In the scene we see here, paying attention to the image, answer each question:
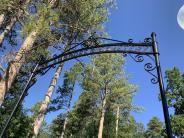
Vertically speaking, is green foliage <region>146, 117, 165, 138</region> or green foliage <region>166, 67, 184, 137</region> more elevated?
green foliage <region>146, 117, 165, 138</region>

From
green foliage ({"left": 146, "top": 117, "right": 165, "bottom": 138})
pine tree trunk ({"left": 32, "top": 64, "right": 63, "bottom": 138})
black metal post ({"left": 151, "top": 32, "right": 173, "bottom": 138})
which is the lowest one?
black metal post ({"left": 151, "top": 32, "right": 173, "bottom": 138})

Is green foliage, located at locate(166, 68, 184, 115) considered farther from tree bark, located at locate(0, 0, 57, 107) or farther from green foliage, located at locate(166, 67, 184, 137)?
tree bark, located at locate(0, 0, 57, 107)

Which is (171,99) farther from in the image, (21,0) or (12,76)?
(12,76)

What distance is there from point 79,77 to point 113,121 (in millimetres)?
5575

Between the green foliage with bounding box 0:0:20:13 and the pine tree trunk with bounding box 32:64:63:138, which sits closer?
the green foliage with bounding box 0:0:20:13

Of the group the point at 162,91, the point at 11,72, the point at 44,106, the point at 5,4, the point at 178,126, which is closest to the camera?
the point at 162,91

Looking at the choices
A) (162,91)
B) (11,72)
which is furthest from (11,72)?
(162,91)

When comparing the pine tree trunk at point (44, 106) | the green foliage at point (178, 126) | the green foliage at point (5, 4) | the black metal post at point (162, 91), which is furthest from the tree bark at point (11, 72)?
the green foliage at point (178, 126)

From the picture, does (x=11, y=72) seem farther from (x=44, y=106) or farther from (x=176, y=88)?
(x=176, y=88)

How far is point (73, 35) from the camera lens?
13.7m

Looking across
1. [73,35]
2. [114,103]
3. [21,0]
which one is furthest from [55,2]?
[114,103]

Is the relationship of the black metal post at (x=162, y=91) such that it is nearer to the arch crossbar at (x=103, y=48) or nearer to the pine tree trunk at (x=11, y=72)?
the arch crossbar at (x=103, y=48)

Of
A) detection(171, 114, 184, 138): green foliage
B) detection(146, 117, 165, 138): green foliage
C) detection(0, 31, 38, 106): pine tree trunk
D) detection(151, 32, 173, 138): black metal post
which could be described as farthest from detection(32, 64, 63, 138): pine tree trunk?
detection(146, 117, 165, 138): green foliage

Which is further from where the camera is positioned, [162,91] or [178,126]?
[178,126]
